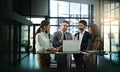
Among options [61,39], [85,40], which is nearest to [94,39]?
[85,40]

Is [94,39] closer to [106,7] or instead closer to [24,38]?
[106,7]

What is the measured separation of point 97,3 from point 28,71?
519mm

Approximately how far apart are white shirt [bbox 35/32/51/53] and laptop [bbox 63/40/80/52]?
0.29 feet

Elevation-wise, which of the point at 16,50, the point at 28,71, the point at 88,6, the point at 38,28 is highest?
the point at 88,6

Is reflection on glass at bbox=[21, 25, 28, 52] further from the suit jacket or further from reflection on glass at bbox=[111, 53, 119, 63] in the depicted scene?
reflection on glass at bbox=[111, 53, 119, 63]

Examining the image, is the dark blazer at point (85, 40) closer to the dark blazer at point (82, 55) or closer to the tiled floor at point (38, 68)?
the dark blazer at point (82, 55)

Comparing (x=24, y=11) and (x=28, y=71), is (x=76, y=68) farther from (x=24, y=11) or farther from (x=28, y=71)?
(x=24, y=11)

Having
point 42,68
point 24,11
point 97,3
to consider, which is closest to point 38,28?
point 24,11

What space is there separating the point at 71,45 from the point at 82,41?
0.07 metres

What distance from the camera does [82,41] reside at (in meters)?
0.96

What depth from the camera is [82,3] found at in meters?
0.89

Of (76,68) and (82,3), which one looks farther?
(76,68)

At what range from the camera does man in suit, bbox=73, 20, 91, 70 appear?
92 cm

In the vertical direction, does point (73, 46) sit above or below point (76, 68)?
above
